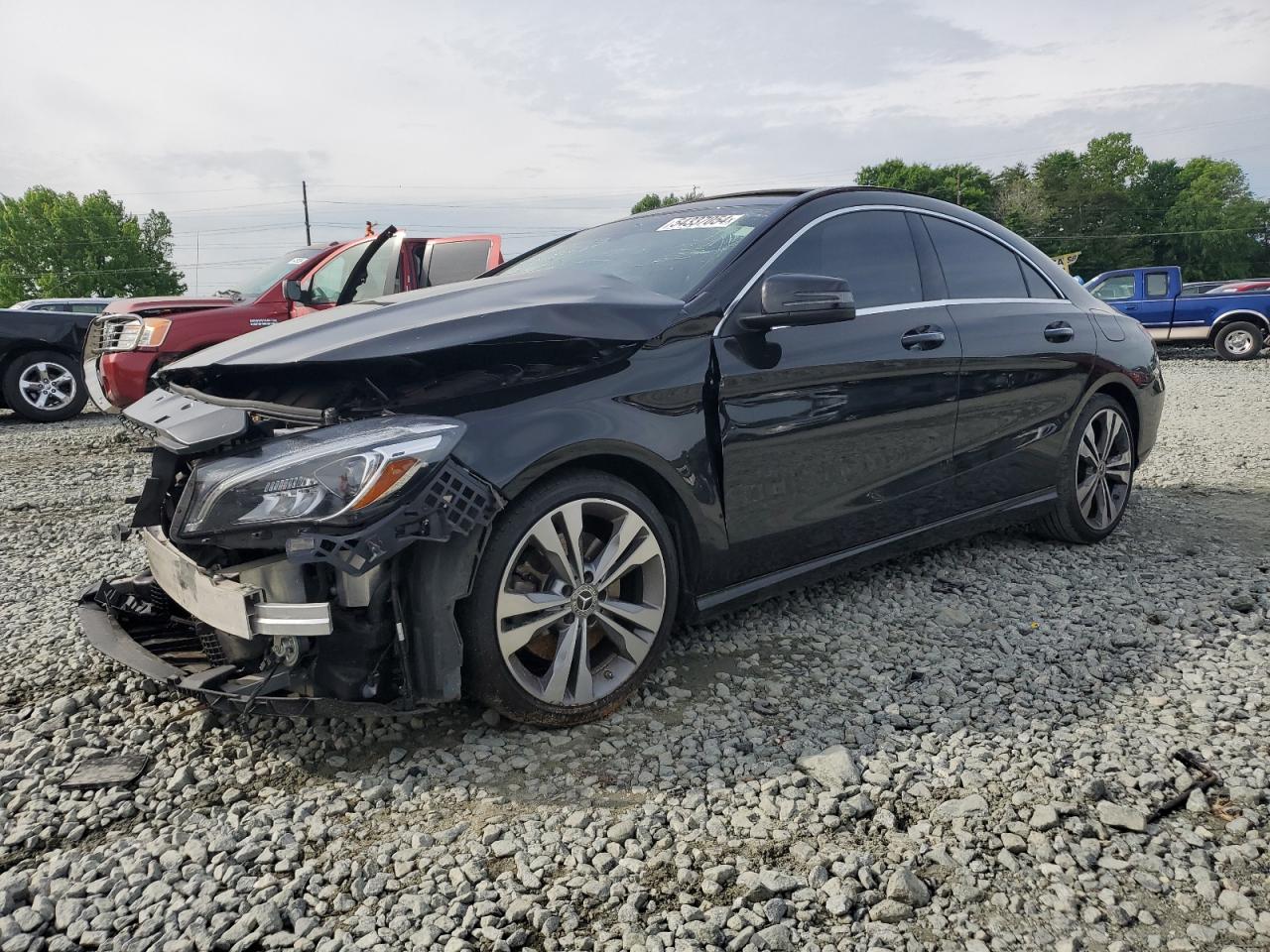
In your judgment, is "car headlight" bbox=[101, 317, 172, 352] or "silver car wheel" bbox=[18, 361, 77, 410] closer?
"car headlight" bbox=[101, 317, 172, 352]

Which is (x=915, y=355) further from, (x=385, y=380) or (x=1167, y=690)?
(x=385, y=380)

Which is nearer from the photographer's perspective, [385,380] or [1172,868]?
[1172,868]

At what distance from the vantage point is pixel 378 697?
2475mm

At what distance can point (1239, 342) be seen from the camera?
16.9m

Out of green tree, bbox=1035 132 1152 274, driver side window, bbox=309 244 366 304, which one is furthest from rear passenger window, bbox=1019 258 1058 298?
green tree, bbox=1035 132 1152 274

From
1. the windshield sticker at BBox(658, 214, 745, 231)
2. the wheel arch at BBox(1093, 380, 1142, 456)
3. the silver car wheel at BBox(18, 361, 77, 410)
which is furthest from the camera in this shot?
the silver car wheel at BBox(18, 361, 77, 410)

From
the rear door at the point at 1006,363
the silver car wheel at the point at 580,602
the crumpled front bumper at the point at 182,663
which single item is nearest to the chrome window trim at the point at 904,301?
the rear door at the point at 1006,363

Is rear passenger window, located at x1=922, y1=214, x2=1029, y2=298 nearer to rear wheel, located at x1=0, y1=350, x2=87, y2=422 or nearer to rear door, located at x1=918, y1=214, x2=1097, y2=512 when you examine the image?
rear door, located at x1=918, y1=214, x2=1097, y2=512

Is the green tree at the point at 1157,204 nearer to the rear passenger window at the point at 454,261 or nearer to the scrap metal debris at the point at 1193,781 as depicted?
the rear passenger window at the point at 454,261

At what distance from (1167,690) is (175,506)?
3.14 m

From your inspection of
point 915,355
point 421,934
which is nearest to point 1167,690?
point 915,355

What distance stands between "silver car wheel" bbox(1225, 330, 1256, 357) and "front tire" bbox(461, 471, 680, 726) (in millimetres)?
17771

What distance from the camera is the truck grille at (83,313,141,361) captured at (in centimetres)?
830

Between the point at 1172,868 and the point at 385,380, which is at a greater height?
the point at 385,380
